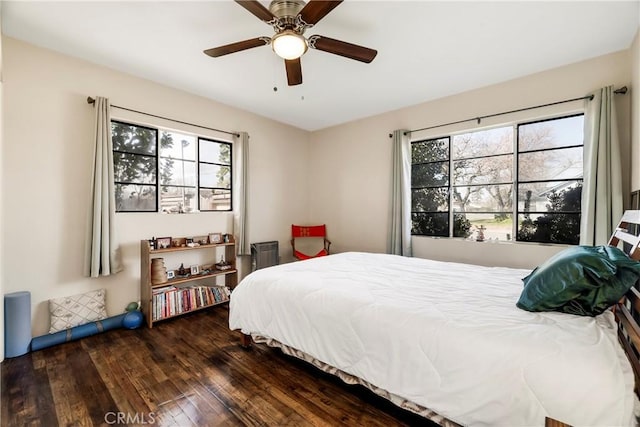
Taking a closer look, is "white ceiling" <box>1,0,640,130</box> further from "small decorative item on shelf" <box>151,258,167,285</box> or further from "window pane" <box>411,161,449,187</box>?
"small decorative item on shelf" <box>151,258,167,285</box>

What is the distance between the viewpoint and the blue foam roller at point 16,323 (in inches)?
85.2

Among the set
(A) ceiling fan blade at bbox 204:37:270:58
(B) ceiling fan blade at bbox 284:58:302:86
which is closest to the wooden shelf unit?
(A) ceiling fan blade at bbox 204:37:270:58

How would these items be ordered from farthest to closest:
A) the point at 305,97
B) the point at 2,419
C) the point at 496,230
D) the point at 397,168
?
the point at 397,168
the point at 305,97
the point at 496,230
the point at 2,419

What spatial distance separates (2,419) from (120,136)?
8.25 ft

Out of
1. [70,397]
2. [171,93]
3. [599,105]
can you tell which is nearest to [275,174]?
[171,93]

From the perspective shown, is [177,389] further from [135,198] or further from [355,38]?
[355,38]

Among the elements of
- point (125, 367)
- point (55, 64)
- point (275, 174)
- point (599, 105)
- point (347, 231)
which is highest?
point (55, 64)

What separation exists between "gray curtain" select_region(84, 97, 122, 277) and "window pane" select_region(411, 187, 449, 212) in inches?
145

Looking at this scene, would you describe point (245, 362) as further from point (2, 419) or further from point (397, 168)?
point (397, 168)

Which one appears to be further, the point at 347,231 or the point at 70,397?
the point at 347,231

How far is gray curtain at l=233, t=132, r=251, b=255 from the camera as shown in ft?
12.6

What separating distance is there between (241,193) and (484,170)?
3.22m

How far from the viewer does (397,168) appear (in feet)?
12.6

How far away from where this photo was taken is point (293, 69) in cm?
224
